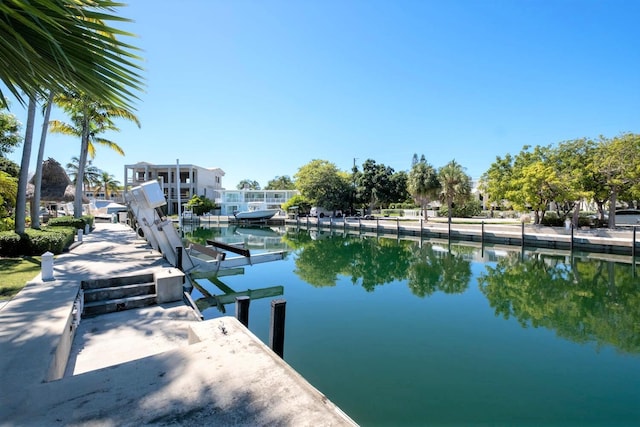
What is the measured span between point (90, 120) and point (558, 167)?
32.4 metres

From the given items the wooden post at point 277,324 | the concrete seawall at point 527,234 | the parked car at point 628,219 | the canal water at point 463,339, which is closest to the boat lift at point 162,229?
the canal water at point 463,339

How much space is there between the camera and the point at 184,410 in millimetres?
2570

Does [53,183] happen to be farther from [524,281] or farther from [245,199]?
[245,199]

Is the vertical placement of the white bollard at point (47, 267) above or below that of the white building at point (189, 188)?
below

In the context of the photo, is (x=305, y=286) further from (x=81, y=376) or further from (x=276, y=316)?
(x=81, y=376)

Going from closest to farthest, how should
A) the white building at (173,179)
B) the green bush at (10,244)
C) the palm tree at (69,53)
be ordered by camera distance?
the palm tree at (69,53) → the green bush at (10,244) → the white building at (173,179)

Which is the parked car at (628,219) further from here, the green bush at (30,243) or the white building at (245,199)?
the white building at (245,199)

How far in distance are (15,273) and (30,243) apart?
3.40 meters

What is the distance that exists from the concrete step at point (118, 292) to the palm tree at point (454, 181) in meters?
35.4

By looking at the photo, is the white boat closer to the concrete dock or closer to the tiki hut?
the tiki hut

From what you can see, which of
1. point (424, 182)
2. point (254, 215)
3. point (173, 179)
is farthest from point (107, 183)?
point (424, 182)

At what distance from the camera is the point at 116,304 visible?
750 centimetres

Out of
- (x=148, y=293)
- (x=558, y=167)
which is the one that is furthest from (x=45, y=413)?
(x=558, y=167)

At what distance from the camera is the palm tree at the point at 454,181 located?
3872 centimetres
